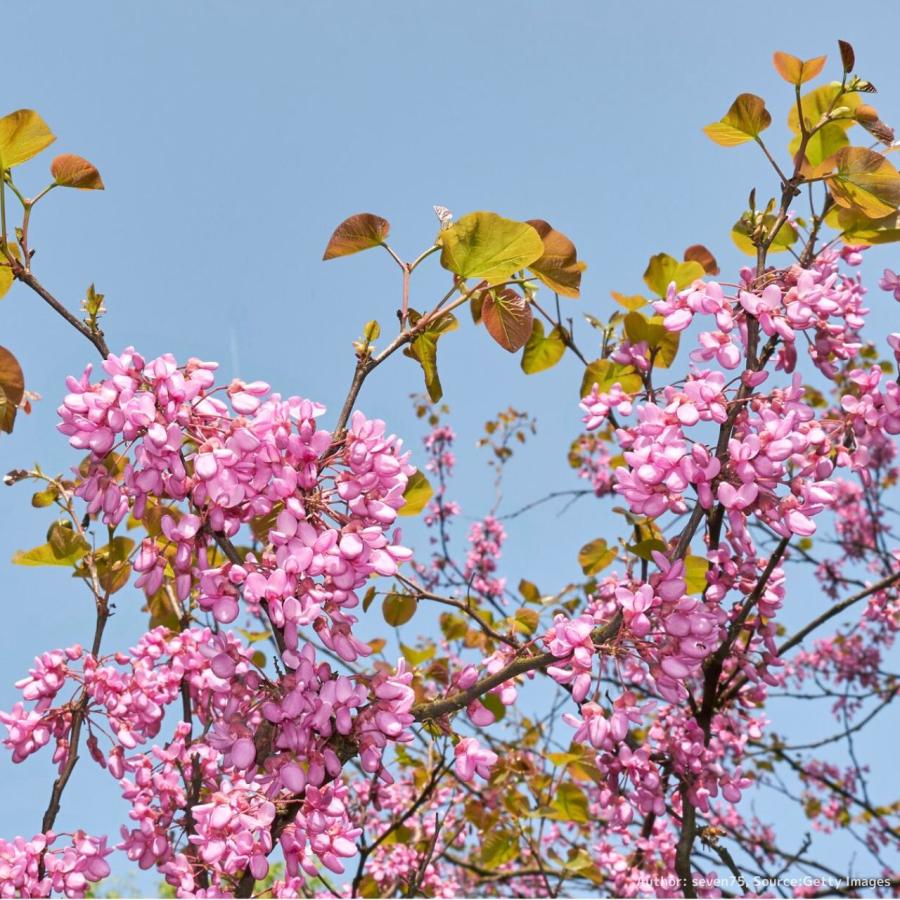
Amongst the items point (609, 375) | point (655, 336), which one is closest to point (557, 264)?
point (655, 336)

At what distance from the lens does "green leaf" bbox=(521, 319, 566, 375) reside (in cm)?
286

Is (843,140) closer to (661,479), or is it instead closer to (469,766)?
(661,479)

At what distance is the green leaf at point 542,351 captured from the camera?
2855mm

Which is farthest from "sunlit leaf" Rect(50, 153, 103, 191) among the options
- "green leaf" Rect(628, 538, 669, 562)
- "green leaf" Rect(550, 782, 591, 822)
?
"green leaf" Rect(550, 782, 591, 822)

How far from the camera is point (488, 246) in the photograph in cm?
185

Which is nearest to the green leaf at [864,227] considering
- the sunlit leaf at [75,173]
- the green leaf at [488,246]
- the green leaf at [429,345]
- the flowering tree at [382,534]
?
the flowering tree at [382,534]

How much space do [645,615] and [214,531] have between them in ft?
2.81

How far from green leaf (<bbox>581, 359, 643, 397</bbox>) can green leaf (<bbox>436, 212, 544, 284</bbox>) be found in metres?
0.93

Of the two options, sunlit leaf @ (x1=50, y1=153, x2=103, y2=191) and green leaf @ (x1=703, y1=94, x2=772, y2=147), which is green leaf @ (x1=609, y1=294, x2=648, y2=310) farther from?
sunlit leaf @ (x1=50, y1=153, x2=103, y2=191)

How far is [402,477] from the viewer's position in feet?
5.40

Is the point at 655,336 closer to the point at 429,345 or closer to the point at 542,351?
the point at 542,351

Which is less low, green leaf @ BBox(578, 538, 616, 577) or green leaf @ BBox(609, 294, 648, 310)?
green leaf @ BBox(609, 294, 648, 310)

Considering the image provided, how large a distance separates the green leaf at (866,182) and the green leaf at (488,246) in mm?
791

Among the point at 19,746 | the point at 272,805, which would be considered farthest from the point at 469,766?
the point at 19,746
